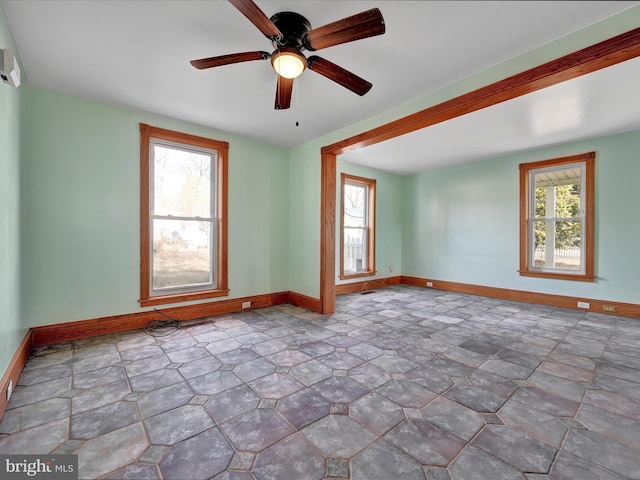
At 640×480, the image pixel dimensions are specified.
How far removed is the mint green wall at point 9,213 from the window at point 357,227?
449 centimetres

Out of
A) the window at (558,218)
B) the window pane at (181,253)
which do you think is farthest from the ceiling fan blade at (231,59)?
the window at (558,218)

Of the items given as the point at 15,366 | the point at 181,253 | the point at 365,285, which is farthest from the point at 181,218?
the point at 365,285

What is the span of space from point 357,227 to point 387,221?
1.02 meters

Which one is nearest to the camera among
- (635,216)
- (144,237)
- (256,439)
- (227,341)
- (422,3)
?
(256,439)

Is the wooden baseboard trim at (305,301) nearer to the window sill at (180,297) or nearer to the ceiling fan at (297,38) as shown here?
the window sill at (180,297)

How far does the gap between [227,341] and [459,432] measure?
7.71 feet

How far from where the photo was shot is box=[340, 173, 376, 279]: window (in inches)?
231

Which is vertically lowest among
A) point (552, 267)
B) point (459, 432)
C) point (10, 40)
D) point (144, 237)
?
point (459, 432)

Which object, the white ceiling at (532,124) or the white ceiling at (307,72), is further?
the white ceiling at (532,124)

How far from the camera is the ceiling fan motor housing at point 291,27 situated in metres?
1.92

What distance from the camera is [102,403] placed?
1926mm

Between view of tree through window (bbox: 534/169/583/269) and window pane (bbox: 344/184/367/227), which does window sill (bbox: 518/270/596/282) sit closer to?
view of tree through window (bbox: 534/169/583/269)

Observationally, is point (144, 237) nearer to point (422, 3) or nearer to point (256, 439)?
point (256, 439)

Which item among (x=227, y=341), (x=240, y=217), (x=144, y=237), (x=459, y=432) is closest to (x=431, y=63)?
(x=459, y=432)
